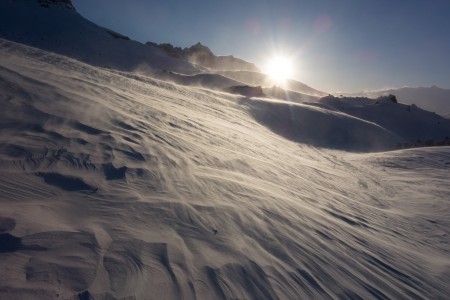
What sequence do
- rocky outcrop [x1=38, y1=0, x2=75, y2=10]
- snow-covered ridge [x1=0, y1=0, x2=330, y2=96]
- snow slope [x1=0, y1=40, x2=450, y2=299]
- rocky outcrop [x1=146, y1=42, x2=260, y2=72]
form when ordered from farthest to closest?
rocky outcrop [x1=146, y1=42, x2=260, y2=72] < rocky outcrop [x1=38, y1=0, x2=75, y2=10] < snow-covered ridge [x1=0, y1=0, x2=330, y2=96] < snow slope [x1=0, y1=40, x2=450, y2=299]

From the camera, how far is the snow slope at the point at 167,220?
2.00m

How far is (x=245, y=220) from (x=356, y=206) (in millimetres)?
3287

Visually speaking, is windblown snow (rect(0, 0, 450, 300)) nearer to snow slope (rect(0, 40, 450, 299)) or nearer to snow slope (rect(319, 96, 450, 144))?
snow slope (rect(0, 40, 450, 299))

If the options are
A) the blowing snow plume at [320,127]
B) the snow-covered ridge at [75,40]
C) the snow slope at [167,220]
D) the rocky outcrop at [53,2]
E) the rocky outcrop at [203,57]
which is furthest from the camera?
the rocky outcrop at [203,57]

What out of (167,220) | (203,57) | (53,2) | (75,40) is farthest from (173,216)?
(203,57)

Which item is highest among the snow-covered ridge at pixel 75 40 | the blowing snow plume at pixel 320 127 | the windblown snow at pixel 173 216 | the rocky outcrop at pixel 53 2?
the rocky outcrop at pixel 53 2

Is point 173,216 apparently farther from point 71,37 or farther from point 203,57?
point 203,57

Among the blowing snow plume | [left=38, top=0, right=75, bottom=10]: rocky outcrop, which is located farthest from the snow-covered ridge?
the blowing snow plume

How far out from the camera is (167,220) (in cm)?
271

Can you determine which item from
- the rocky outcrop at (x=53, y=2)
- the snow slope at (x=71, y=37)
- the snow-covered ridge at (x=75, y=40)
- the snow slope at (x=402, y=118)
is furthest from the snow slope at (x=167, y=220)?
the rocky outcrop at (x=53, y=2)

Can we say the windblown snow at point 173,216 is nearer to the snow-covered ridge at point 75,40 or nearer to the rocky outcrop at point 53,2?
the snow-covered ridge at point 75,40

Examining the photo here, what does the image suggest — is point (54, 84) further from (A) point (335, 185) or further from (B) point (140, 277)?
(A) point (335, 185)

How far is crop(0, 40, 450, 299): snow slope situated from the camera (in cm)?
200

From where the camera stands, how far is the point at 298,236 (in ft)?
10.7
